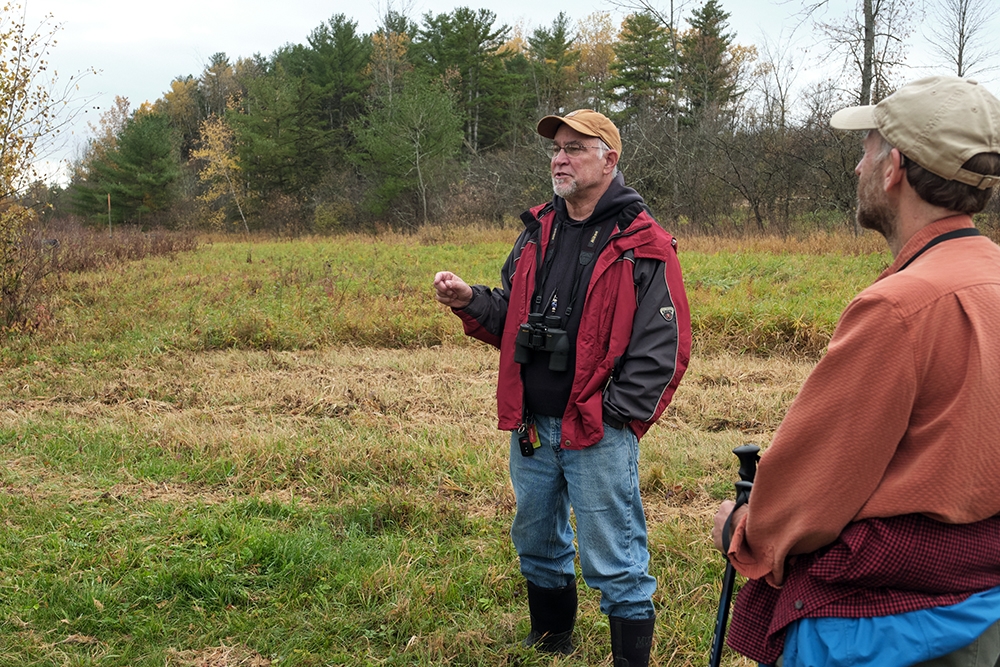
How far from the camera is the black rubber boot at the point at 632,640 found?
3.09m

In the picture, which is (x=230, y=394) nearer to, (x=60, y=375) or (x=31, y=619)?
(x=60, y=375)

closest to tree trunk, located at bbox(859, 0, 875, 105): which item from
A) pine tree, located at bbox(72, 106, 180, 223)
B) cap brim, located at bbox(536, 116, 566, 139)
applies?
cap brim, located at bbox(536, 116, 566, 139)

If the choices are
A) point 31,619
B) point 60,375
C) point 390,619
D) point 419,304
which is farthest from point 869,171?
point 419,304

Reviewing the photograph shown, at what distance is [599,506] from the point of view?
3.02m

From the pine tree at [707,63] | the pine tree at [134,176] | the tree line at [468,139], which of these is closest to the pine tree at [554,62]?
the tree line at [468,139]

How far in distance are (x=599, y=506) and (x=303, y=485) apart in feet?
10.1

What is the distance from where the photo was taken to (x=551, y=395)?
3113 millimetres

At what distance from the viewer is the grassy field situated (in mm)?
3734

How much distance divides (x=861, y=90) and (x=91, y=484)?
2298 centimetres

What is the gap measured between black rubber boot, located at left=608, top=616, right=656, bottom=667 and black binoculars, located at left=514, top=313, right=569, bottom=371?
105 centimetres

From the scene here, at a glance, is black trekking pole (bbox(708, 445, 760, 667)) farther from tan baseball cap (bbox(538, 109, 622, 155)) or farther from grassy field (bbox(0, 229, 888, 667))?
tan baseball cap (bbox(538, 109, 622, 155))

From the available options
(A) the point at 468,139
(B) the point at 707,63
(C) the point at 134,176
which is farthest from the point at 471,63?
(C) the point at 134,176

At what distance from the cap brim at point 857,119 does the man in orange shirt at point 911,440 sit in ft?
0.08

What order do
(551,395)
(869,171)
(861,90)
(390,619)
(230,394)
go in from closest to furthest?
(869,171), (551,395), (390,619), (230,394), (861,90)
